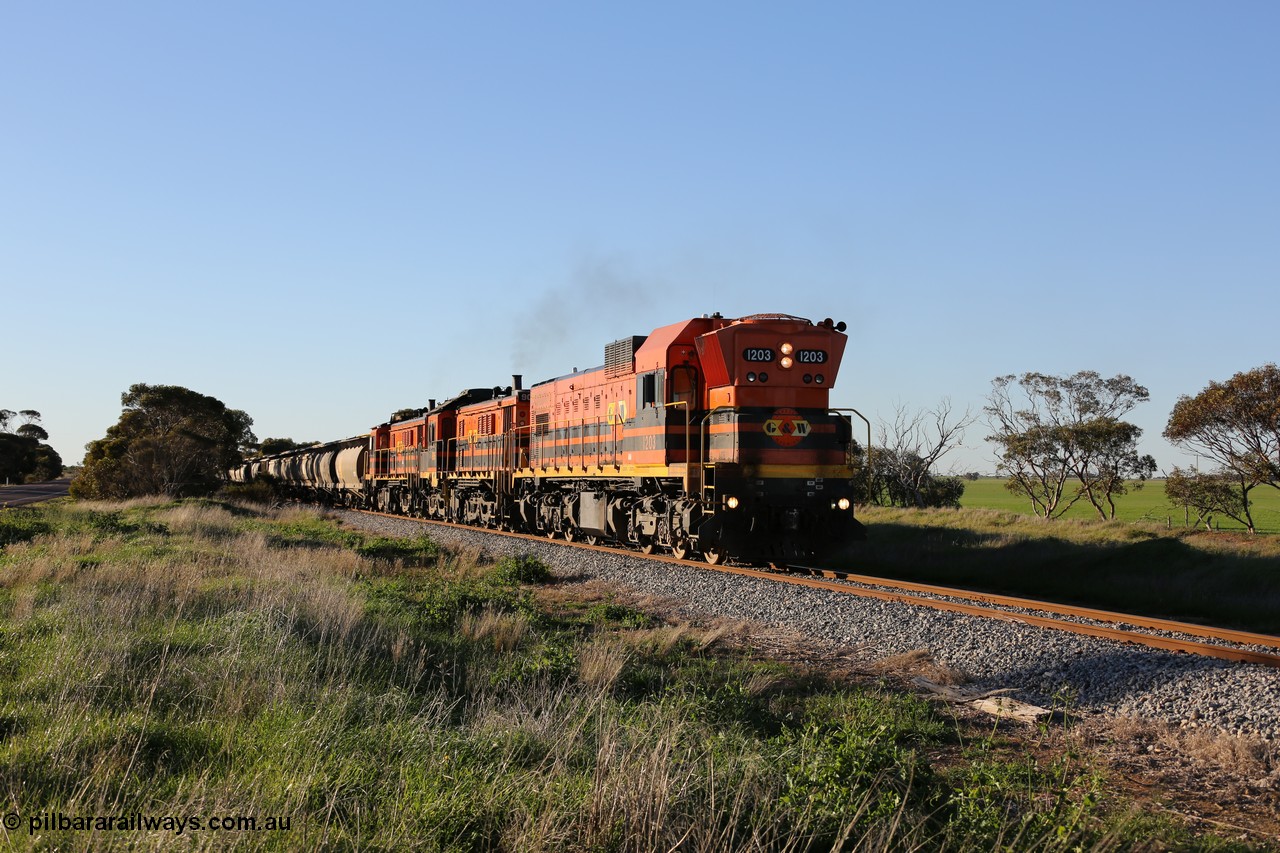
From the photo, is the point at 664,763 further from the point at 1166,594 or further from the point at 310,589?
the point at 1166,594

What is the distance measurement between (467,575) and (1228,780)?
1244cm

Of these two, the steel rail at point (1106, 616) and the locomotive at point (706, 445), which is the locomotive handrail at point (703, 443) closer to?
the locomotive at point (706, 445)

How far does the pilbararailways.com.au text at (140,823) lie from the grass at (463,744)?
25 mm

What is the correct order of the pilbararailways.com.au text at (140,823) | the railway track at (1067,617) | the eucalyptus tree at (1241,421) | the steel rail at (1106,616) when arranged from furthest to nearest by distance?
the eucalyptus tree at (1241,421), the steel rail at (1106,616), the railway track at (1067,617), the pilbararailways.com.au text at (140,823)

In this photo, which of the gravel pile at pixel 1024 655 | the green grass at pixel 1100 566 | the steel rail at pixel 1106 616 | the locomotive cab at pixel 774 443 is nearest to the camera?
the gravel pile at pixel 1024 655

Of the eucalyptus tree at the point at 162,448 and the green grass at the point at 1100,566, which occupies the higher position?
the eucalyptus tree at the point at 162,448

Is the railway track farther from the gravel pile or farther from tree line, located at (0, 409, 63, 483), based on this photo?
tree line, located at (0, 409, 63, 483)

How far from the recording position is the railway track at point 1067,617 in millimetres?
9578

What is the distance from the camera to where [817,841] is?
4.39 meters

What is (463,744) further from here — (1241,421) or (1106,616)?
(1241,421)

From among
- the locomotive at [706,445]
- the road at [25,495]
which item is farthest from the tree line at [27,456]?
the locomotive at [706,445]

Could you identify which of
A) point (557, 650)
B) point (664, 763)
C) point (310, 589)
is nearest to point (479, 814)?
point (664, 763)

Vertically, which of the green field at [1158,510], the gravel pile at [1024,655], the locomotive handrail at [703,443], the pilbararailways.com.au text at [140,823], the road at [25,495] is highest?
the locomotive handrail at [703,443]

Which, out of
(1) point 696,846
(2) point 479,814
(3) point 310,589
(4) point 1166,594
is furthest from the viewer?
(4) point 1166,594
